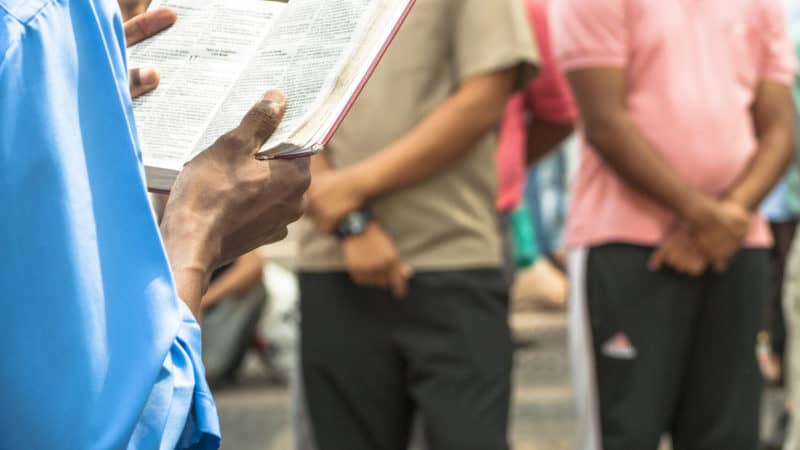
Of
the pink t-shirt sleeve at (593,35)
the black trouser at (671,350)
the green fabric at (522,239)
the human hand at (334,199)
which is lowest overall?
the green fabric at (522,239)

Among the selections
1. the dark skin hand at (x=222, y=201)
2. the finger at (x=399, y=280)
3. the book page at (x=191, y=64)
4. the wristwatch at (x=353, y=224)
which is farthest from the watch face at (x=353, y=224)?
the dark skin hand at (x=222, y=201)

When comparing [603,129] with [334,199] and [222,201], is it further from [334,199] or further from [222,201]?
[222,201]

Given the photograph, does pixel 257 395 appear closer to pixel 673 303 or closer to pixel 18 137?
pixel 673 303

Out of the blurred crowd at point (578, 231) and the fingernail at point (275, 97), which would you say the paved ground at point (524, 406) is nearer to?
the blurred crowd at point (578, 231)

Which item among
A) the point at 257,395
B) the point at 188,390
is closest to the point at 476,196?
the point at 188,390

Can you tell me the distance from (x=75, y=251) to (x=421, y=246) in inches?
73.4

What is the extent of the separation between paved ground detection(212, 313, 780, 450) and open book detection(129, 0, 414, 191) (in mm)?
3666

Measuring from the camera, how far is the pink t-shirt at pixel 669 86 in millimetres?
3018

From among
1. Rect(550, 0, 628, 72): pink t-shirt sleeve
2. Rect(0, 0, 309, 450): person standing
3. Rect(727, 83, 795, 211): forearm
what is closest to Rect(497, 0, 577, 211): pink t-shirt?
Rect(550, 0, 628, 72): pink t-shirt sleeve

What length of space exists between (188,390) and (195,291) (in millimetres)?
151

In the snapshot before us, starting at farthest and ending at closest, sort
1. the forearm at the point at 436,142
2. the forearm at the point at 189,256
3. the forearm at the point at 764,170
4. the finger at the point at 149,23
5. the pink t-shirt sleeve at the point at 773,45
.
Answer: the pink t-shirt sleeve at the point at 773,45 → the forearm at the point at 764,170 → the forearm at the point at 436,142 → the finger at the point at 149,23 → the forearm at the point at 189,256

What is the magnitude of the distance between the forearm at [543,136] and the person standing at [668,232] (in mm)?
622

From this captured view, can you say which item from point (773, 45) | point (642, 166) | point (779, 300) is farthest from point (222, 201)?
point (779, 300)

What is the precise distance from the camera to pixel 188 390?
117 centimetres
